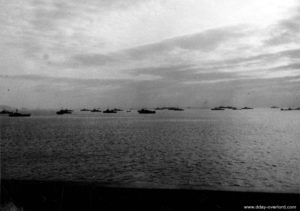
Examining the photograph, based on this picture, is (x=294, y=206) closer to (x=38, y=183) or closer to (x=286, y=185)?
(x=38, y=183)

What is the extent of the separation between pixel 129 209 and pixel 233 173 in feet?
65.5

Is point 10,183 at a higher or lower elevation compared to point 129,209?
higher

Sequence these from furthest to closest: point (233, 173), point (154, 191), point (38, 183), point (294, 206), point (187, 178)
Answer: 1. point (233, 173)
2. point (187, 178)
3. point (38, 183)
4. point (154, 191)
5. point (294, 206)

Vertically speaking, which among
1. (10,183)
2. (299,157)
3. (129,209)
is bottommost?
(299,157)

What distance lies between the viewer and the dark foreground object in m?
6.07

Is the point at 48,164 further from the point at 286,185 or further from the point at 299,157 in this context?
the point at 299,157

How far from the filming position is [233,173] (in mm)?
24578

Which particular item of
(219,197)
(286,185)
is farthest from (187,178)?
(219,197)

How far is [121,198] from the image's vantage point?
638 centimetres

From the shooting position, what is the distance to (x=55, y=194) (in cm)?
658

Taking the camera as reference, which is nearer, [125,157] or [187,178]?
[187,178]

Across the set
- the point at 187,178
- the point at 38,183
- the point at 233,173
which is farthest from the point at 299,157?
the point at 38,183

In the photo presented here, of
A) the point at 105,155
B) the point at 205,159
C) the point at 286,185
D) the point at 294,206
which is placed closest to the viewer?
the point at 294,206

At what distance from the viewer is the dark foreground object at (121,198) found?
6.07m
